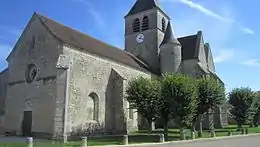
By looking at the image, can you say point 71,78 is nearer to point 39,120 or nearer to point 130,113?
point 39,120

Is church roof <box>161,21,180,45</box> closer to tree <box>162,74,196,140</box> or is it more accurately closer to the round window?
tree <box>162,74,196,140</box>

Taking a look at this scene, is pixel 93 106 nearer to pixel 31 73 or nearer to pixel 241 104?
pixel 31 73

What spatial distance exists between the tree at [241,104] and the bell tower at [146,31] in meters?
10.7

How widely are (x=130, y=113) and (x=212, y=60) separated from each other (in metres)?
22.5

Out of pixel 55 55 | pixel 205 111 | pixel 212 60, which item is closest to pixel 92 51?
pixel 55 55

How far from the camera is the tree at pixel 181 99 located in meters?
23.1

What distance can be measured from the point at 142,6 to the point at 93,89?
67.8 ft

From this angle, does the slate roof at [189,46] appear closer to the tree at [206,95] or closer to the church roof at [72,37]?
the tree at [206,95]

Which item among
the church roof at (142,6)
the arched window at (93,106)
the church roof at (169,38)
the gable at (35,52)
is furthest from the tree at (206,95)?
the church roof at (142,6)

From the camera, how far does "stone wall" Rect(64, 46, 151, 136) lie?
2261 cm

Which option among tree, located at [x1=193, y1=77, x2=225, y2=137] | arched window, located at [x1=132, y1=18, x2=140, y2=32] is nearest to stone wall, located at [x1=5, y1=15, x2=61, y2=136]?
tree, located at [x1=193, y1=77, x2=225, y2=137]

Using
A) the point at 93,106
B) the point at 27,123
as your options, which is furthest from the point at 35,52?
the point at 93,106

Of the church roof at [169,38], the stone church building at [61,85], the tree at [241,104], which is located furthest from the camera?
the church roof at [169,38]

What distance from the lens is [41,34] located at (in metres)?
24.4
